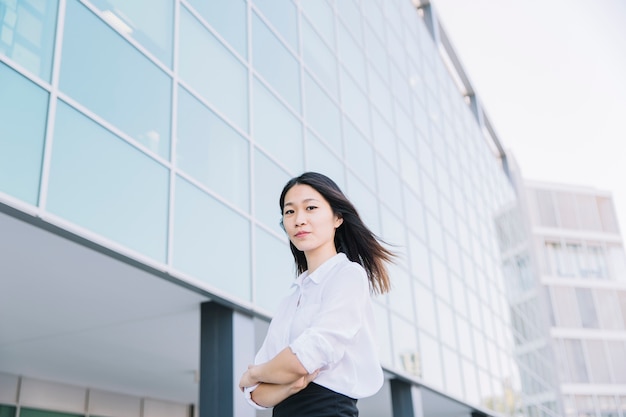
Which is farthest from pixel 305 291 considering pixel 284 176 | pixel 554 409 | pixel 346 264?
pixel 554 409

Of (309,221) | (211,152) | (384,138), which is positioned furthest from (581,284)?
(309,221)

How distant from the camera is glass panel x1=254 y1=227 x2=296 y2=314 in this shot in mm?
9156

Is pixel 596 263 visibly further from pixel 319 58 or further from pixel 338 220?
pixel 338 220

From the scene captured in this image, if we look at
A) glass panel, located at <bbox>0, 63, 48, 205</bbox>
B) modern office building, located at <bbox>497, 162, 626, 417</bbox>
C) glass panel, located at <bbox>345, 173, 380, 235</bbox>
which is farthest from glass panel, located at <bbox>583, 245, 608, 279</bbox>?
glass panel, located at <bbox>0, 63, 48, 205</bbox>

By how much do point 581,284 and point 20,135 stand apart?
39.0 m

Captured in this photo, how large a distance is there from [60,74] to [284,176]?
15.3ft

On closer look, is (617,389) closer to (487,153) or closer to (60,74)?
(487,153)

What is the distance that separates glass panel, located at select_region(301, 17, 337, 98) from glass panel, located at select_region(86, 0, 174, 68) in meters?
4.45

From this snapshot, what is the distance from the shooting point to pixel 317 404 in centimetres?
193

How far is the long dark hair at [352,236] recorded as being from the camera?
228 cm

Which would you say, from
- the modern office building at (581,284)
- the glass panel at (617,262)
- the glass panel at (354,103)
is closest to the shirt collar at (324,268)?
the glass panel at (354,103)

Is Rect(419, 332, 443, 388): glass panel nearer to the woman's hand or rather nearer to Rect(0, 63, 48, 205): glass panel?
Rect(0, 63, 48, 205): glass panel

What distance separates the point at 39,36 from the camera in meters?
6.39

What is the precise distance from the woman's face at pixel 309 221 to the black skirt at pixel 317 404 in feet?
1.53
